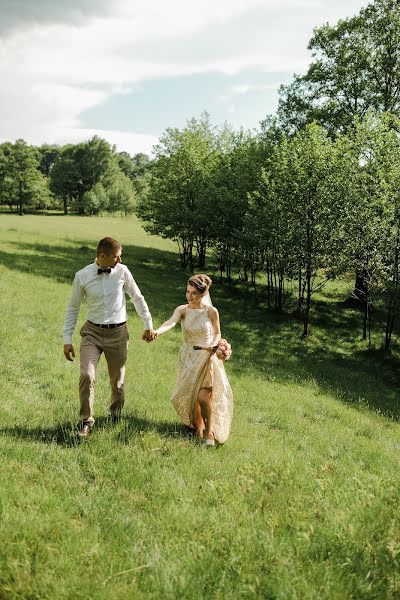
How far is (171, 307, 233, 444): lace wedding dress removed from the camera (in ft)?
23.5

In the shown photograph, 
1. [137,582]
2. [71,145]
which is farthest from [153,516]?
[71,145]

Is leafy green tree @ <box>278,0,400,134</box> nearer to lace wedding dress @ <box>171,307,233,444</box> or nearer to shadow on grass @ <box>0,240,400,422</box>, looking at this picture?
shadow on grass @ <box>0,240,400,422</box>

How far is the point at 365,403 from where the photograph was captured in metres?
15.4

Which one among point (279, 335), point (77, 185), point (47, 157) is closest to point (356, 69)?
point (279, 335)

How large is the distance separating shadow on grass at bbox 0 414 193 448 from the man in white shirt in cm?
27

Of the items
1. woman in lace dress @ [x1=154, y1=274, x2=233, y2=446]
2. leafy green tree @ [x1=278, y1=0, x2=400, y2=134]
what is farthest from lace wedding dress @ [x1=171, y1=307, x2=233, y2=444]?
leafy green tree @ [x1=278, y1=0, x2=400, y2=134]

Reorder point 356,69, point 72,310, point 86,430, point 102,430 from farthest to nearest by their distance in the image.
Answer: point 356,69, point 72,310, point 102,430, point 86,430

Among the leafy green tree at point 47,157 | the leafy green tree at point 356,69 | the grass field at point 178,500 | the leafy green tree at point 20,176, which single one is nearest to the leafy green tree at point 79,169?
the leafy green tree at point 20,176

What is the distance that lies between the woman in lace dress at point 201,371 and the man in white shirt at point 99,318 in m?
0.75

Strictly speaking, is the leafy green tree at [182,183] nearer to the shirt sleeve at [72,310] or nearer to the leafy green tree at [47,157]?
the shirt sleeve at [72,310]

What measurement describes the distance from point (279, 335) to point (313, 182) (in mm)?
8257

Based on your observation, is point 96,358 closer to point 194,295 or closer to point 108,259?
point 108,259

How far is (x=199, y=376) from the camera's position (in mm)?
7184

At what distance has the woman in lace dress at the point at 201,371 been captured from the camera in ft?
23.3
